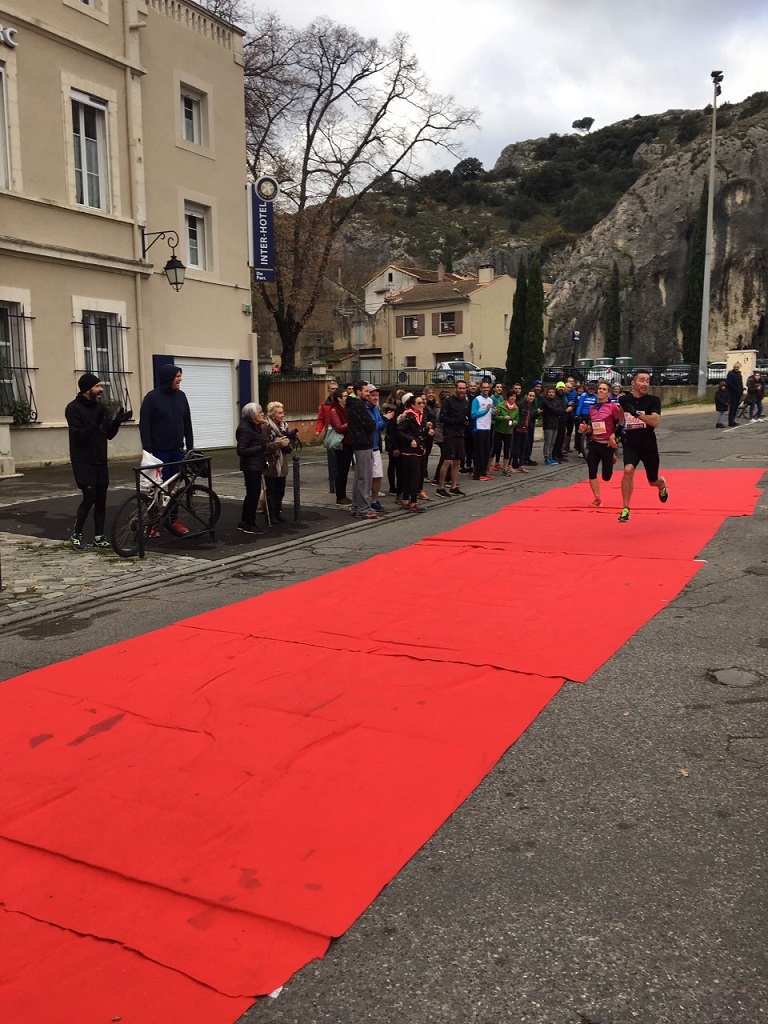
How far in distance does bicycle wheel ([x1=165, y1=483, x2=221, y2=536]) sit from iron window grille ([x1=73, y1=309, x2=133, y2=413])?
28.4 feet

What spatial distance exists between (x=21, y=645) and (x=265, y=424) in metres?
4.92

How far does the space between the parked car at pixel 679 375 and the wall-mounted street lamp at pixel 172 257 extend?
2776 centimetres

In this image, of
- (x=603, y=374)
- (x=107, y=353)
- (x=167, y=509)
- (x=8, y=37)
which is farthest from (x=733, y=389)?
(x=603, y=374)

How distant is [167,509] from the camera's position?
9.95 metres

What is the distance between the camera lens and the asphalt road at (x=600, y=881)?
247cm

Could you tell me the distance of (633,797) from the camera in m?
3.67

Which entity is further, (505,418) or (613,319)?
(613,319)

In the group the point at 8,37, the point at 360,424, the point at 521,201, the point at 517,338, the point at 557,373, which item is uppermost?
the point at 521,201

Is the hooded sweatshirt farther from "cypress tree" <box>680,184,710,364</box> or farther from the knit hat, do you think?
"cypress tree" <box>680,184,710,364</box>

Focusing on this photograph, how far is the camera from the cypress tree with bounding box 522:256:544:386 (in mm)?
55531

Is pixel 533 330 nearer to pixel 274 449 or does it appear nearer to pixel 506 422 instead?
pixel 506 422

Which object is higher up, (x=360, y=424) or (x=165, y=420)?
(x=165, y=420)

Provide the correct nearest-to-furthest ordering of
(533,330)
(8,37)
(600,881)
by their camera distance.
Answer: (600,881) → (8,37) → (533,330)

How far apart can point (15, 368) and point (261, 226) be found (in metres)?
8.79
